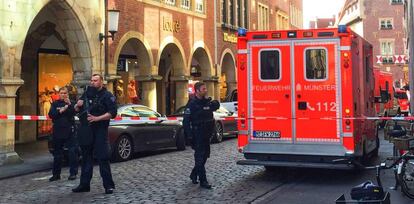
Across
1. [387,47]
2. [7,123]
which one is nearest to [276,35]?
[7,123]

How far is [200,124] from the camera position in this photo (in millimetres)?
8938

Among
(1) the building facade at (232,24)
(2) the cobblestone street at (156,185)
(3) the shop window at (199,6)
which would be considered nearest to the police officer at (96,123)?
(2) the cobblestone street at (156,185)

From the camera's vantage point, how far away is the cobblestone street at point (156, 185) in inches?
→ 315

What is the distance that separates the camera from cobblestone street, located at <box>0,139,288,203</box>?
800cm

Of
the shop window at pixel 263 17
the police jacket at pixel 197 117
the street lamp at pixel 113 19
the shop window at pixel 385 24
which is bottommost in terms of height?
the police jacket at pixel 197 117

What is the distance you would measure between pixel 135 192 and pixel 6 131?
5691 mm

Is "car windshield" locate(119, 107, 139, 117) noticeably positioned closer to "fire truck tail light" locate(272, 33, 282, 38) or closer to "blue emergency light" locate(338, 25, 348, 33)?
"fire truck tail light" locate(272, 33, 282, 38)

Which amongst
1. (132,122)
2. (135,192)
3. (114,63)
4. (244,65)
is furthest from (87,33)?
(135,192)

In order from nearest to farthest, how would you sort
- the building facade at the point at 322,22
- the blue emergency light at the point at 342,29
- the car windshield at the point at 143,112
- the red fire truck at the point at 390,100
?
the blue emergency light at the point at 342,29, the car windshield at the point at 143,112, the red fire truck at the point at 390,100, the building facade at the point at 322,22

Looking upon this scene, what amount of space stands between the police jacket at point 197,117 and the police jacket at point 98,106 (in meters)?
1.40

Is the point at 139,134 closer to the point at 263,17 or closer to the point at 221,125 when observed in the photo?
the point at 221,125

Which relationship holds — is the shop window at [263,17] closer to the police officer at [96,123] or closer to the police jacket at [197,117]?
the police jacket at [197,117]

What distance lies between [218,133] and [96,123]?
9946 millimetres

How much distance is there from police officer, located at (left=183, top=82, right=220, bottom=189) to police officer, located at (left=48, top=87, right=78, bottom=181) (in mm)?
2430
